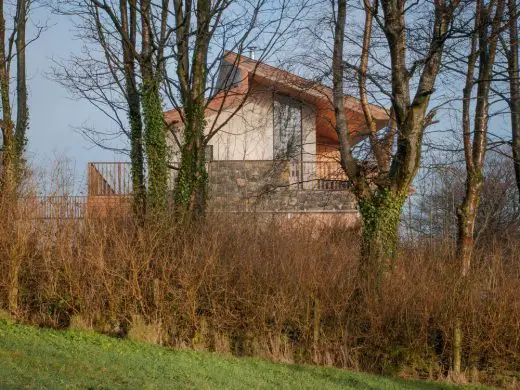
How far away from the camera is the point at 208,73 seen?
64.0 ft

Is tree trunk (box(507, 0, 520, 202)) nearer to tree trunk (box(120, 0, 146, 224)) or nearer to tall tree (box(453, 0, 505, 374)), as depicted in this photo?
tall tree (box(453, 0, 505, 374))

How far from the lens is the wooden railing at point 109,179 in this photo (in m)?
18.3

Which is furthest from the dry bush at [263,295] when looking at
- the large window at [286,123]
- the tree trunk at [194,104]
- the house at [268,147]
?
the large window at [286,123]

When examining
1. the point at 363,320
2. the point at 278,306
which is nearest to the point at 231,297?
the point at 278,306

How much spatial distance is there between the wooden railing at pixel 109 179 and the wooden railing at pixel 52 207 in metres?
0.68

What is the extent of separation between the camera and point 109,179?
64.8ft

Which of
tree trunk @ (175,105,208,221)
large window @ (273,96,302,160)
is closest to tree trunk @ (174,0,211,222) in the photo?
tree trunk @ (175,105,208,221)

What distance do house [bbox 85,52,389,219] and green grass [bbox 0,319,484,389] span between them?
599 cm

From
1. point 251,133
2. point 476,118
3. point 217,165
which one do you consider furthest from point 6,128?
point 476,118

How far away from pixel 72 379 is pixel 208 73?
11126 millimetres

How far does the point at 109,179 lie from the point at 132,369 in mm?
9248

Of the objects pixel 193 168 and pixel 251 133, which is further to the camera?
pixel 251 133

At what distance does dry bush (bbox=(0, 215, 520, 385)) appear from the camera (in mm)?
14969

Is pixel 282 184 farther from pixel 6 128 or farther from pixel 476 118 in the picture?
pixel 6 128
